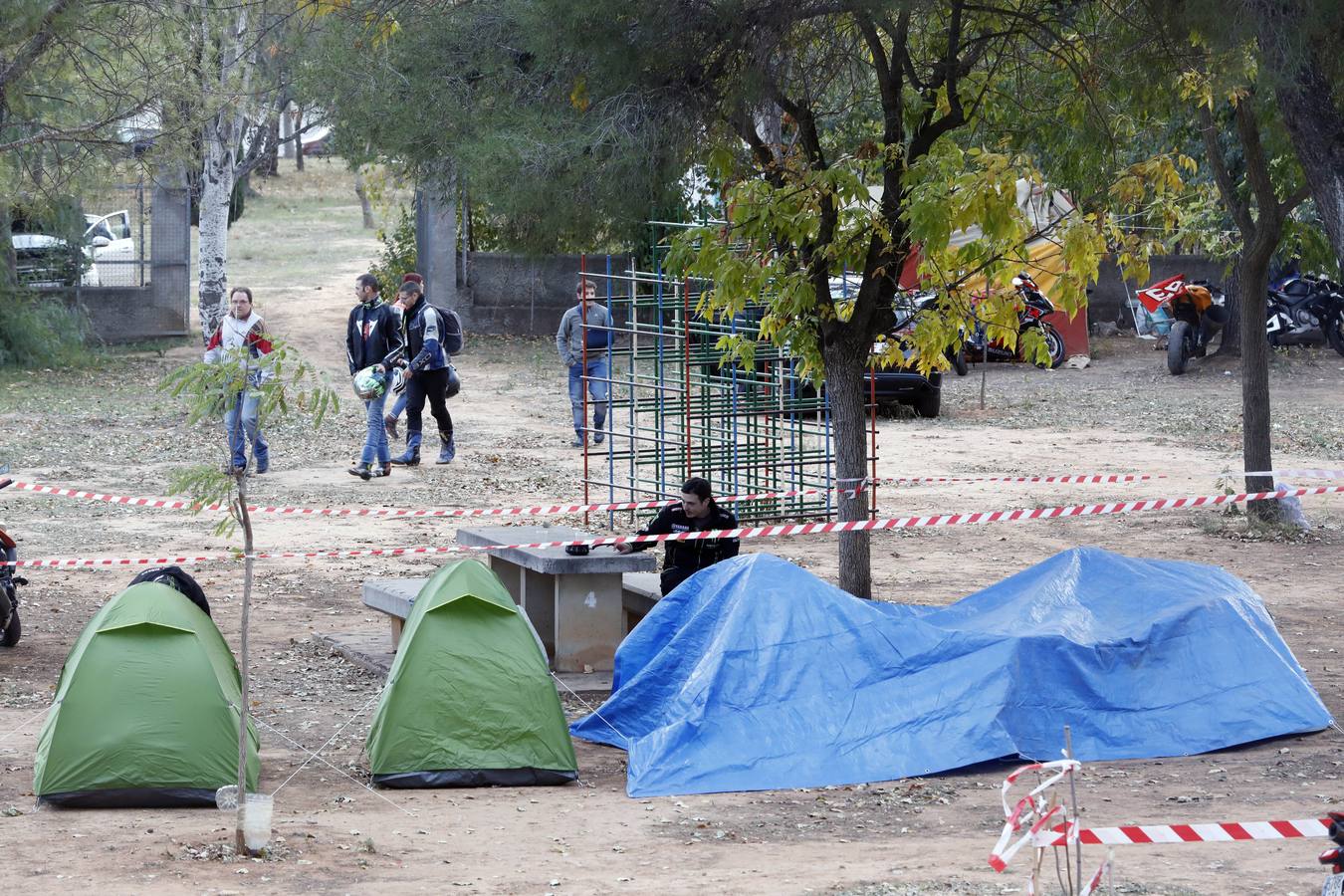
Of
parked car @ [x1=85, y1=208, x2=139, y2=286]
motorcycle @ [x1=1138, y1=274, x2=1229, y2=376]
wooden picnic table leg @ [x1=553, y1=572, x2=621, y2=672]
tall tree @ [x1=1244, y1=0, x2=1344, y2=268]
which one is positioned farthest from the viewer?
parked car @ [x1=85, y1=208, x2=139, y2=286]

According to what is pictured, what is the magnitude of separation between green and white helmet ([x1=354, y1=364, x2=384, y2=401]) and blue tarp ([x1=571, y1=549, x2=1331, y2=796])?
6678 mm

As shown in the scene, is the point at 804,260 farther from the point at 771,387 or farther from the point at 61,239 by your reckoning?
the point at 61,239

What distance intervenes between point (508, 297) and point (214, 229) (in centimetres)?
621

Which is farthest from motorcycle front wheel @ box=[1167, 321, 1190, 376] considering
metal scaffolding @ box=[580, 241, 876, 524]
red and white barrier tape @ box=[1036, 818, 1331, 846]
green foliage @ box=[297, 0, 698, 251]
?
red and white barrier tape @ box=[1036, 818, 1331, 846]

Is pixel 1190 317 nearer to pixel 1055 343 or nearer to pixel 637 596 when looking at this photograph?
pixel 1055 343

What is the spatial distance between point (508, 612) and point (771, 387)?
5957 mm

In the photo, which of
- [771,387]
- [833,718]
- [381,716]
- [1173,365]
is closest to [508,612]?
[381,716]

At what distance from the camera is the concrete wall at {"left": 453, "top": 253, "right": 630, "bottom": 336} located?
26359 mm

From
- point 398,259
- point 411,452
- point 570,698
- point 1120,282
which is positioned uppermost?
point 398,259

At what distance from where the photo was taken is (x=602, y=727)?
310 inches

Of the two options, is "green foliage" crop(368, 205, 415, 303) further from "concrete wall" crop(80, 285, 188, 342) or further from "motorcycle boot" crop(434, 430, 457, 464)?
"motorcycle boot" crop(434, 430, 457, 464)

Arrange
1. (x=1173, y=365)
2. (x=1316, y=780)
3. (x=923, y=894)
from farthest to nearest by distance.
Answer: (x=1173, y=365), (x=1316, y=780), (x=923, y=894)

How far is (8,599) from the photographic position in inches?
346

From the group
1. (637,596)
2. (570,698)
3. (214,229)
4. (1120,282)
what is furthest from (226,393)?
(1120,282)
